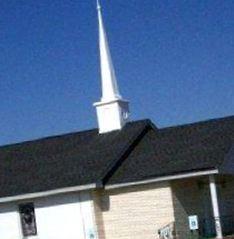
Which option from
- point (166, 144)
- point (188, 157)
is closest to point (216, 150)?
point (188, 157)

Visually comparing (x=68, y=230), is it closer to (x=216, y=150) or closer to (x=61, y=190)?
(x=61, y=190)

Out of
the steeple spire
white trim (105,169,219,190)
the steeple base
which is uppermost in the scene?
the steeple spire

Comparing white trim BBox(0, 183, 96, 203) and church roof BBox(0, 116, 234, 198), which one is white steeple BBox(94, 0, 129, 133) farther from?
white trim BBox(0, 183, 96, 203)

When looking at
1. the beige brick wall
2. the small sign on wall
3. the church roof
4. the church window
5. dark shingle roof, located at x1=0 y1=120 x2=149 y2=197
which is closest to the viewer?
the small sign on wall

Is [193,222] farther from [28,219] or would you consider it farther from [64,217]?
[28,219]

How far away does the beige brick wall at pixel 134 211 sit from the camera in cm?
2903

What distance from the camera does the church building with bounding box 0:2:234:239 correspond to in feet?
94.9

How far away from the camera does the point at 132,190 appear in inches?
1167

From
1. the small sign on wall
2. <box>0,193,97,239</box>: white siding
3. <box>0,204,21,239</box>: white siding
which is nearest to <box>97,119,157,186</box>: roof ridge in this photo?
<box>0,193,97,239</box>: white siding

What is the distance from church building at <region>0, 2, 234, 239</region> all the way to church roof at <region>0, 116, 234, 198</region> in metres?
0.05

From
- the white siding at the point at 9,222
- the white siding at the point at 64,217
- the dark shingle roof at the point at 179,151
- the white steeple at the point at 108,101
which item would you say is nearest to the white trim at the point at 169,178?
the dark shingle roof at the point at 179,151

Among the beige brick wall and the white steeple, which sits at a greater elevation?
the white steeple

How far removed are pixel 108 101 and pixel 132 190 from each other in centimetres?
676

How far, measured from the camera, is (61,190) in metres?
29.5
